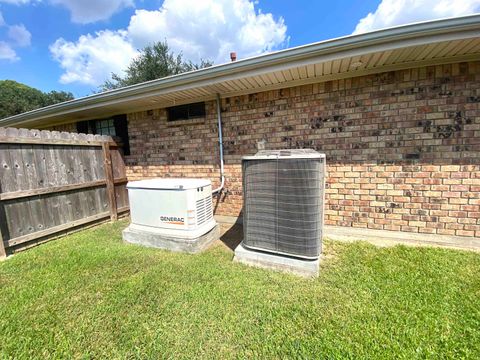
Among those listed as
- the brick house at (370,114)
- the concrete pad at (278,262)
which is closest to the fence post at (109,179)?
the brick house at (370,114)

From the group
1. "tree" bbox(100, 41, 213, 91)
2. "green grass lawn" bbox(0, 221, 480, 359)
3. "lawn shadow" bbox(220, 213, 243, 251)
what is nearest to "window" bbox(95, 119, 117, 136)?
"green grass lawn" bbox(0, 221, 480, 359)

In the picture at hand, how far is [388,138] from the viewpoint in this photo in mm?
3023

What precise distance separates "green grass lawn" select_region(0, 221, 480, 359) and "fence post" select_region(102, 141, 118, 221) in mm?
1786

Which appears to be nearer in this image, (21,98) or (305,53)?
(305,53)

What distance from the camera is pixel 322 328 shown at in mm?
1694

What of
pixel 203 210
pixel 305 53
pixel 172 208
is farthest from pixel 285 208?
pixel 305 53

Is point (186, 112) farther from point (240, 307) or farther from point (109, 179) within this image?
point (240, 307)

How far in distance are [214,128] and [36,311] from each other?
10.9 ft

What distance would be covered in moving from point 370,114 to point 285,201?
1899mm

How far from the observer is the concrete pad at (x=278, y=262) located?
2383mm

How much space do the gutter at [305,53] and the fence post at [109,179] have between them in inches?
37.3

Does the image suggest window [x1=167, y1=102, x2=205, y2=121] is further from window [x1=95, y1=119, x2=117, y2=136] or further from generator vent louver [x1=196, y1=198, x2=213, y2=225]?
window [x1=95, y1=119, x2=117, y2=136]

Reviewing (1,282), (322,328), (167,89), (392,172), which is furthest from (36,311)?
(392,172)

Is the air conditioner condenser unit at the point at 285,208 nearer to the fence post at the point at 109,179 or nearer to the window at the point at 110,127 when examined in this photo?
the fence post at the point at 109,179
